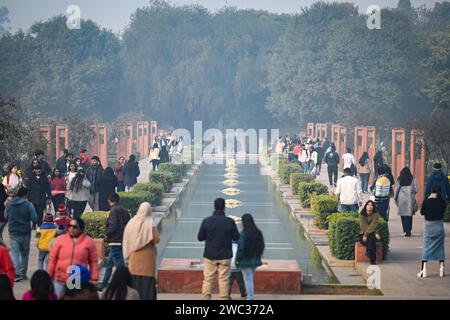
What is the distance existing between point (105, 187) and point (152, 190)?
6305mm

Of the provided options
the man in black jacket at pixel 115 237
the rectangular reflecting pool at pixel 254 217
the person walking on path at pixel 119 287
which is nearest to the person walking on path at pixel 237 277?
the man in black jacket at pixel 115 237

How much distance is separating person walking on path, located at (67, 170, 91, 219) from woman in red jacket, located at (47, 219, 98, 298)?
8.85m

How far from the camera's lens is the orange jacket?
12383 mm

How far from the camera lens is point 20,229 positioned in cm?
1569

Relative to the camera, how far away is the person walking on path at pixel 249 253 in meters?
14.1

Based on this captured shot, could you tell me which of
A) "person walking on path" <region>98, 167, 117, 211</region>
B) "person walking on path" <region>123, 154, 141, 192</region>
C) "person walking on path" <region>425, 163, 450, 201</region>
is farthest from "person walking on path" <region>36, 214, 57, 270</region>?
"person walking on path" <region>123, 154, 141, 192</region>

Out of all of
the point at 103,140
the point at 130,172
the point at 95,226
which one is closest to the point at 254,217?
the point at 130,172

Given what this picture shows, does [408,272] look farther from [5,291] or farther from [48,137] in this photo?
[48,137]

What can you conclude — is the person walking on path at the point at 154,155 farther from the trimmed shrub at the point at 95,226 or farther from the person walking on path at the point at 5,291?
the person walking on path at the point at 5,291

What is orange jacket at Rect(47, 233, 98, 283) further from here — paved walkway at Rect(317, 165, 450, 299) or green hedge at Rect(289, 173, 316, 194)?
green hedge at Rect(289, 173, 316, 194)

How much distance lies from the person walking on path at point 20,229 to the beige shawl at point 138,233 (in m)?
2.76
